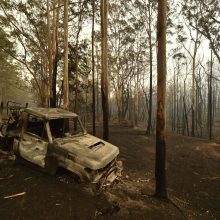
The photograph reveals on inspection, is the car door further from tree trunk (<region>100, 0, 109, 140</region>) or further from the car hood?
tree trunk (<region>100, 0, 109, 140</region>)

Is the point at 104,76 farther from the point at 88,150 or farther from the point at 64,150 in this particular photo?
the point at 64,150

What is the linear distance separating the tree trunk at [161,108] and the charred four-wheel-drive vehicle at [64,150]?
4.03 ft

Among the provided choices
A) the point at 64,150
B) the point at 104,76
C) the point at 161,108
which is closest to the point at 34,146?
the point at 64,150

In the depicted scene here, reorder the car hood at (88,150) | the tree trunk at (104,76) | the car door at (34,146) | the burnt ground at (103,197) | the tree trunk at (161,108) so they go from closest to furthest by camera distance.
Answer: the burnt ground at (103,197)
the car hood at (88,150)
the car door at (34,146)
the tree trunk at (161,108)
the tree trunk at (104,76)

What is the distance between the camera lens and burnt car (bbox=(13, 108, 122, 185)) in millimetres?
6355

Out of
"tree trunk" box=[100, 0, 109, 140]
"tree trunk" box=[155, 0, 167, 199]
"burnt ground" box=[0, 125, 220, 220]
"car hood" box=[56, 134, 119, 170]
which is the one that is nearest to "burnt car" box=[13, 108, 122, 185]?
"car hood" box=[56, 134, 119, 170]

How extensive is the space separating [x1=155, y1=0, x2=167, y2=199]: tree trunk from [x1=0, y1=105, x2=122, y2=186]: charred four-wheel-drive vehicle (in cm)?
123

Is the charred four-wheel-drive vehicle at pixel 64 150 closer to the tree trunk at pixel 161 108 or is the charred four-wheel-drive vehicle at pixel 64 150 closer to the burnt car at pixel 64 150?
the burnt car at pixel 64 150

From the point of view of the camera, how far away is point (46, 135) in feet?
23.4

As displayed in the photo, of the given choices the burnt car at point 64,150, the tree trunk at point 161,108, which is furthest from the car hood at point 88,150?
the tree trunk at point 161,108

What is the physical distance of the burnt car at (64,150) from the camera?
6.36m

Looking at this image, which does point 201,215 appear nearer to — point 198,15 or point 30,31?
point 30,31

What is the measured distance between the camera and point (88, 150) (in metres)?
6.70

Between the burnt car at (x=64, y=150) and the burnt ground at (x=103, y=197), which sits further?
the burnt car at (x=64, y=150)
